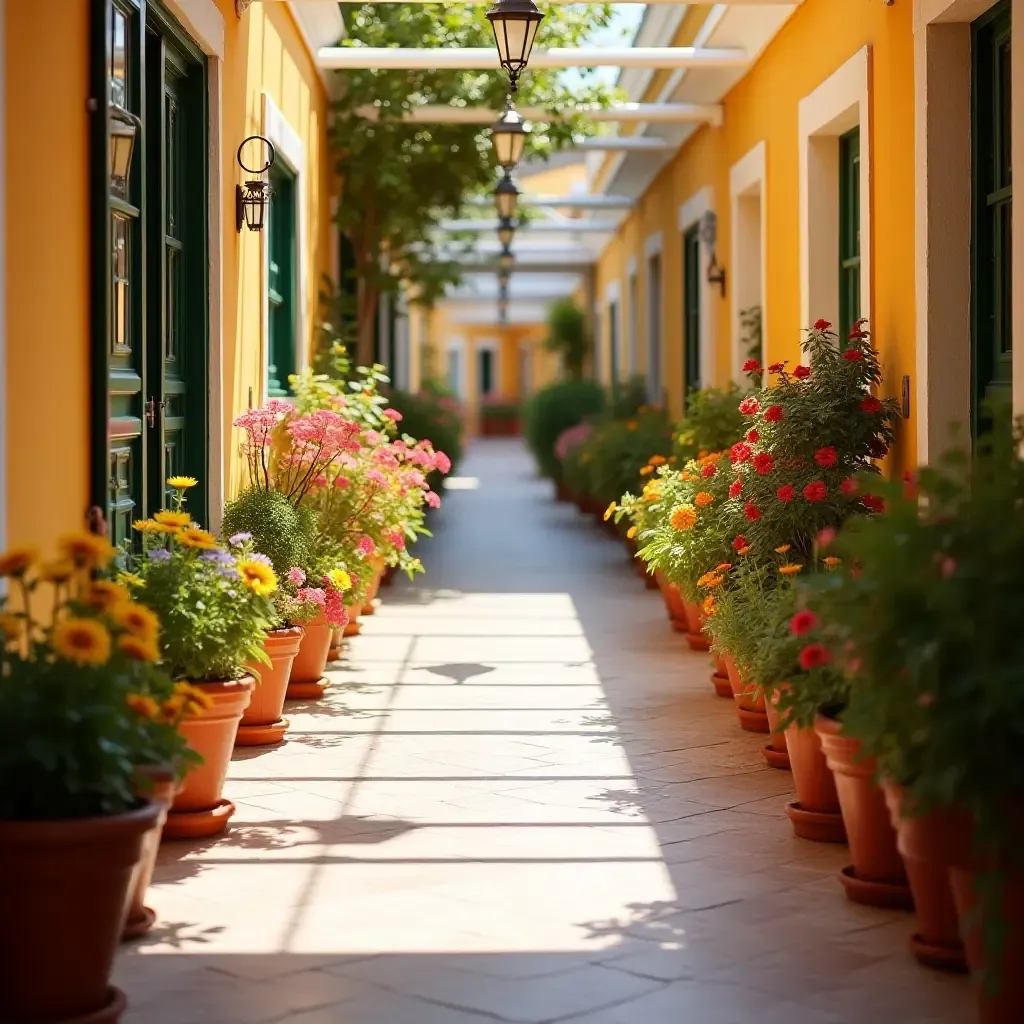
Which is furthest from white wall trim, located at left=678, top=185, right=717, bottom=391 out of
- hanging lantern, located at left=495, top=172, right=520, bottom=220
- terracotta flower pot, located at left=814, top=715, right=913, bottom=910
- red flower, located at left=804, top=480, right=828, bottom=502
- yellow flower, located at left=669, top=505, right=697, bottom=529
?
terracotta flower pot, located at left=814, top=715, right=913, bottom=910

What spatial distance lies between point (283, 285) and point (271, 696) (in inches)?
151

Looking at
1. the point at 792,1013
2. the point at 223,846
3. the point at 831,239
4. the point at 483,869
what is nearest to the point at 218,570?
the point at 223,846

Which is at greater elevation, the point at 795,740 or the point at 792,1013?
the point at 795,740

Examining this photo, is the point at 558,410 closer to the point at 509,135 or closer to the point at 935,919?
the point at 509,135

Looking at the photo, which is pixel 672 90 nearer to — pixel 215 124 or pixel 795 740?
pixel 215 124

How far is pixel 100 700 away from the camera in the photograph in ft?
10.9

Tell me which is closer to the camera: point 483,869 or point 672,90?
point 483,869

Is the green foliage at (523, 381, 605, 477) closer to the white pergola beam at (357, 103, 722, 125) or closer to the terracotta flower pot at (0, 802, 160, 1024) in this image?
the white pergola beam at (357, 103, 722, 125)

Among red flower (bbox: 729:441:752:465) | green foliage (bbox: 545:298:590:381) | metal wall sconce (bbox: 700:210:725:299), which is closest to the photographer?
red flower (bbox: 729:441:752:465)

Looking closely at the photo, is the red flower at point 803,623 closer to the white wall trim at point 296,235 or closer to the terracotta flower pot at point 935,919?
the terracotta flower pot at point 935,919

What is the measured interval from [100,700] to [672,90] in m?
8.54

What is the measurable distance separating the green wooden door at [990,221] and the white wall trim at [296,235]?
3499mm

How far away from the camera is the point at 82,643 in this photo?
10.9ft

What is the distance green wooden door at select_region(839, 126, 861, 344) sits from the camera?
7.70 metres
